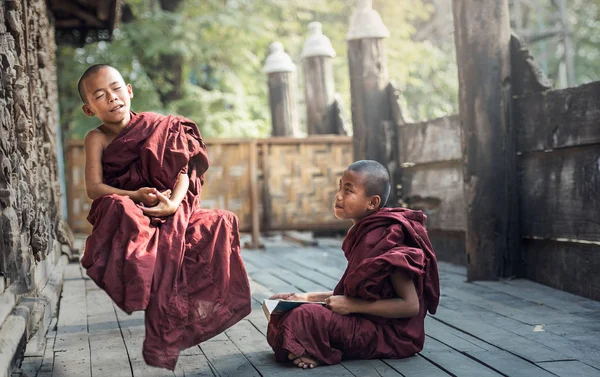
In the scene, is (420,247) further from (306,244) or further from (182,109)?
(182,109)

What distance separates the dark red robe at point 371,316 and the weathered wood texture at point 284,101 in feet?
22.4

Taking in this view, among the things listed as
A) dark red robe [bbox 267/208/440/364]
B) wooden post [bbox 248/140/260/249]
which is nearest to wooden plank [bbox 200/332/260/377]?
dark red robe [bbox 267/208/440/364]

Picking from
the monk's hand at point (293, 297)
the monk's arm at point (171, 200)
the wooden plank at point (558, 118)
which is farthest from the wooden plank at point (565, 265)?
the monk's arm at point (171, 200)

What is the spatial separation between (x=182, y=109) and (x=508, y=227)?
31.2ft

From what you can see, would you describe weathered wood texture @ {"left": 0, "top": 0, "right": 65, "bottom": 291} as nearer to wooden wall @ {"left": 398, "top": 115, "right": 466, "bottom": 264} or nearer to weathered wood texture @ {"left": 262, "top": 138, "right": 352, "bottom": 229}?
wooden wall @ {"left": 398, "top": 115, "right": 466, "bottom": 264}

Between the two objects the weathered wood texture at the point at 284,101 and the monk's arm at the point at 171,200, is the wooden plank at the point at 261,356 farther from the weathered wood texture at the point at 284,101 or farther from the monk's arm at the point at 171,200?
the weathered wood texture at the point at 284,101

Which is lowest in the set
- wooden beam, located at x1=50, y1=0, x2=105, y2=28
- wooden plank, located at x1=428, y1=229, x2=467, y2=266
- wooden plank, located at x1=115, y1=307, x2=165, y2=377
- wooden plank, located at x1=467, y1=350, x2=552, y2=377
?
wooden plank, located at x1=467, y1=350, x2=552, y2=377

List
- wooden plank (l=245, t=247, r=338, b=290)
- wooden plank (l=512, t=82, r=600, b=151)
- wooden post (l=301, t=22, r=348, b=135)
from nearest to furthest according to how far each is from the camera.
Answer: wooden plank (l=512, t=82, r=600, b=151), wooden plank (l=245, t=247, r=338, b=290), wooden post (l=301, t=22, r=348, b=135)

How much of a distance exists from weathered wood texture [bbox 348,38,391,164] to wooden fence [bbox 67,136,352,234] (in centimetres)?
157

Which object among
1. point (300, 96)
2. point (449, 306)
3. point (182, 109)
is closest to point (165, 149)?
point (449, 306)

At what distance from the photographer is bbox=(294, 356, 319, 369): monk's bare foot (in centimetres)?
330

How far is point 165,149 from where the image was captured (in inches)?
136

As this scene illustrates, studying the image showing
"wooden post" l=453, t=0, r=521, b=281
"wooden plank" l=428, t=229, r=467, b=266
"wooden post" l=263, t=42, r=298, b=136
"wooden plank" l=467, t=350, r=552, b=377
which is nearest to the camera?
"wooden plank" l=467, t=350, r=552, b=377

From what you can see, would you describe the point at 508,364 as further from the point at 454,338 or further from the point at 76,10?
the point at 76,10
